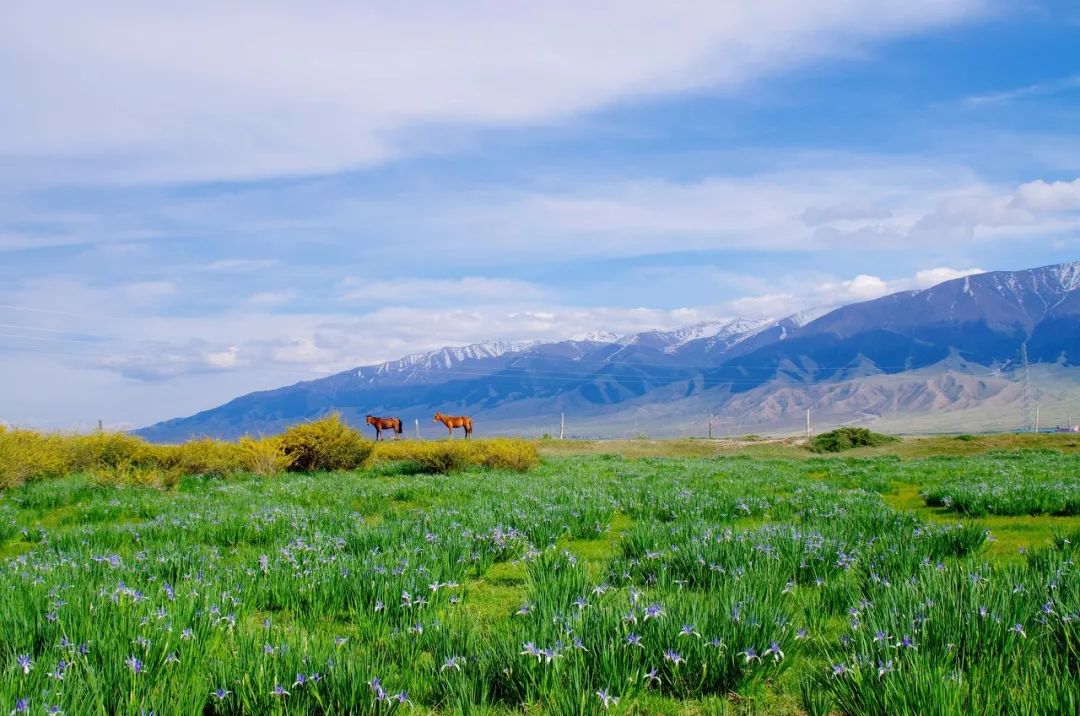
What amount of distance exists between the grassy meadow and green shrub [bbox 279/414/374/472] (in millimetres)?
16461

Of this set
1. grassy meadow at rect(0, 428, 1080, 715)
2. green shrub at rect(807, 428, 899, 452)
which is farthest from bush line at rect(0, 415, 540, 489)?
green shrub at rect(807, 428, 899, 452)

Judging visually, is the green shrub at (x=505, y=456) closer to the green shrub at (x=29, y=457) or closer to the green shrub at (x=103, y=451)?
the green shrub at (x=103, y=451)

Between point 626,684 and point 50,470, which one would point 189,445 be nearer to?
point 50,470

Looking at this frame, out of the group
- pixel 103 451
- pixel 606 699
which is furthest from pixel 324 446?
pixel 606 699

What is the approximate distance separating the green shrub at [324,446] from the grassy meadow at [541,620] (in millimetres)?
16461

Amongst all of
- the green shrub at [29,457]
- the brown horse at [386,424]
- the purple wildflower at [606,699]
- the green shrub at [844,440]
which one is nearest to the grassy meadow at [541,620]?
the purple wildflower at [606,699]

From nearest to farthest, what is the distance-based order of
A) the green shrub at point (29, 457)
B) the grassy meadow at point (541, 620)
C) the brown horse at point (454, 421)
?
the grassy meadow at point (541, 620)
the green shrub at point (29, 457)
the brown horse at point (454, 421)

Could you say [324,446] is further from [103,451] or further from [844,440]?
[844,440]

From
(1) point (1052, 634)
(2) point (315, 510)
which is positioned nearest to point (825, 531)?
(1) point (1052, 634)

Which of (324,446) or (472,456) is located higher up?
(324,446)

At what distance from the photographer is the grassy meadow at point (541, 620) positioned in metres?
4.22

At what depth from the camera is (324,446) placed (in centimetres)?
2789

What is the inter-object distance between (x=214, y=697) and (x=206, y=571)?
11.8 feet

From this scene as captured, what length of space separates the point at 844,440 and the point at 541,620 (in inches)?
2295
